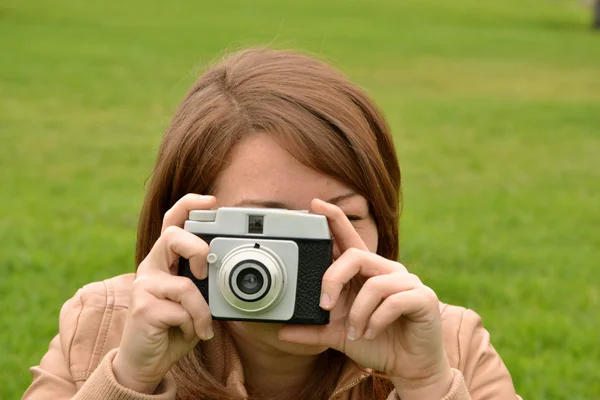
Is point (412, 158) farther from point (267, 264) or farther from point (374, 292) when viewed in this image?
point (267, 264)

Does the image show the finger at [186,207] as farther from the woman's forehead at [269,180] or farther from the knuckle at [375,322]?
the knuckle at [375,322]

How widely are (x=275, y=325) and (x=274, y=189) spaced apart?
281mm

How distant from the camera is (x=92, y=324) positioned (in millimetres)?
2449

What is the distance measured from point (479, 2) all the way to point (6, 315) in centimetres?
2746

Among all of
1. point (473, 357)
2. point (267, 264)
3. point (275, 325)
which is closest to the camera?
point (267, 264)

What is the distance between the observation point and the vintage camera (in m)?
1.91

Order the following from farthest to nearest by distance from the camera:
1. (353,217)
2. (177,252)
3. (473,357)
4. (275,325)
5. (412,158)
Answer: (412,158), (473,357), (353,217), (275,325), (177,252)

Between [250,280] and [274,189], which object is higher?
[274,189]

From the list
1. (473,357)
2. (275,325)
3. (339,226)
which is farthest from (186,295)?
(473,357)

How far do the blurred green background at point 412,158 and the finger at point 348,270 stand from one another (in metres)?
0.98

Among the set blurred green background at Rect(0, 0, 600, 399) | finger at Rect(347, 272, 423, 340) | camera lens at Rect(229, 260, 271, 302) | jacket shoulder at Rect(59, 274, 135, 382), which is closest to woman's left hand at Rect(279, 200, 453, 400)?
finger at Rect(347, 272, 423, 340)

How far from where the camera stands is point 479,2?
29.9 metres

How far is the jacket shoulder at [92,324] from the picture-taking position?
2396 mm

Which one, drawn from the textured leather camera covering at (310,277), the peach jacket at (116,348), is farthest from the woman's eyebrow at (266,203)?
the peach jacket at (116,348)
